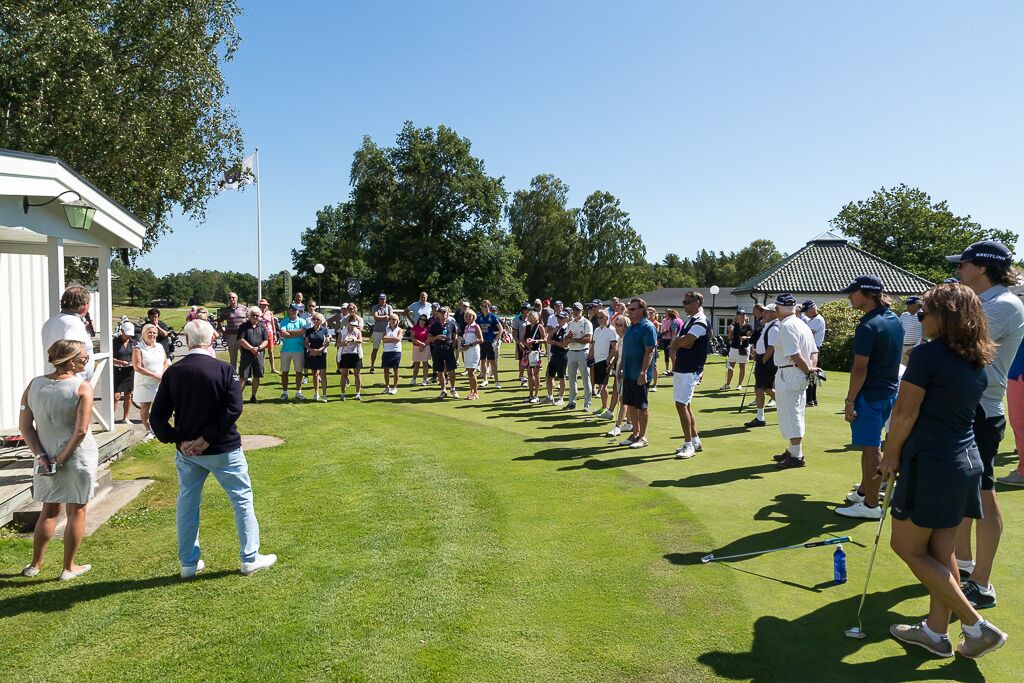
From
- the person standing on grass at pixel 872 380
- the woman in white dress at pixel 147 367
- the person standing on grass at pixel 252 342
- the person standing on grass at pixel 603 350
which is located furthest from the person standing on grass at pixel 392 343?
the person standing on grass at pixel 872 380

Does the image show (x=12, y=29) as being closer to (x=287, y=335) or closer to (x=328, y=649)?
(x=287, y=335)

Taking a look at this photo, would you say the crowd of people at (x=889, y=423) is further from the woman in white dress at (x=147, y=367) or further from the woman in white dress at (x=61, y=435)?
the woman in white dress at (x=147, y=367)

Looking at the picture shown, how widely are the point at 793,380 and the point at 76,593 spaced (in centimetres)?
748

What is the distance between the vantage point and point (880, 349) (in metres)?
6.08

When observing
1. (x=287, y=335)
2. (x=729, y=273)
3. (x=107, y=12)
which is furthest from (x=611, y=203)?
(x=287, y=335)

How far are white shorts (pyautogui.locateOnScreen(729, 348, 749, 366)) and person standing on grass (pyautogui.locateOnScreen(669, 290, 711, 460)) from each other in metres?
7.11

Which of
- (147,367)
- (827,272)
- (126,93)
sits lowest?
(147,367)

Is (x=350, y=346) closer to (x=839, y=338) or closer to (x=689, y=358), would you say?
(x=689, y=358)

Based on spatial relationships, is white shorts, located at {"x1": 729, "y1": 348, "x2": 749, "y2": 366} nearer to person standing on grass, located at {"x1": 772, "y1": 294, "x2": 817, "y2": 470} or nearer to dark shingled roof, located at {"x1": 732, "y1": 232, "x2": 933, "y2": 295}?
person standing on grass, located at {"x1": 772, "y1": 294, "x2": 817, "y2": 470}

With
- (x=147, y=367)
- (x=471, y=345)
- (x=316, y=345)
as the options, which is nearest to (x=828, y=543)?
(x=147, y=367)

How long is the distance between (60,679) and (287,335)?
10.7 meters

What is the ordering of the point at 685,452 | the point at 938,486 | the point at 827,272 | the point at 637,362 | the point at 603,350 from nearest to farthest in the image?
the point at 938,486
the point at 685,452
the point at 637,362
the point at 603,350
the point at 827,272

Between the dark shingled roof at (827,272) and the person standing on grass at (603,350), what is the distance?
29422mm

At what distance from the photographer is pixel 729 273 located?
102375 millimetres
